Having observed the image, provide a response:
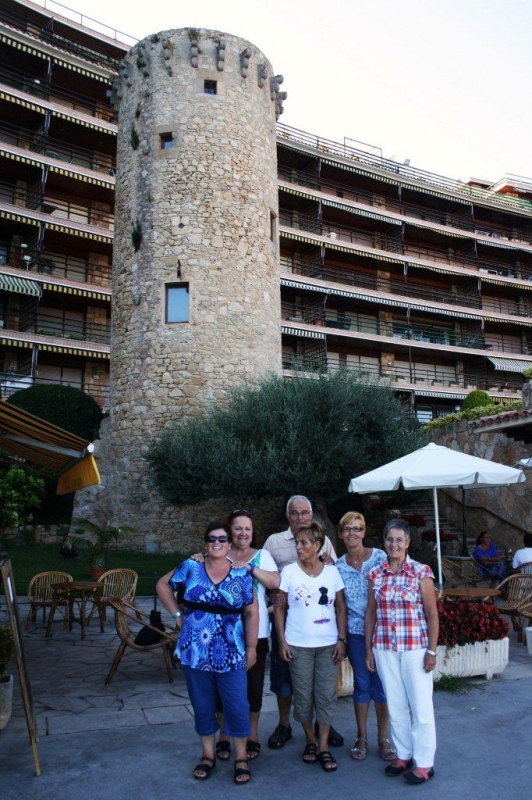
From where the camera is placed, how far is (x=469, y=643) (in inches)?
240

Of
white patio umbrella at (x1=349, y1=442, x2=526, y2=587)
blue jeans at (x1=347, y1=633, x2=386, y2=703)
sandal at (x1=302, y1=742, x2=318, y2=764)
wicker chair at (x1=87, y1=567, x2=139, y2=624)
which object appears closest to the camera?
sandal at (x1=302, y1=742, x2=318, y2=764)

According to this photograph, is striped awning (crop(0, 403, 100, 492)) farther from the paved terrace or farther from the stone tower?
the stone tower

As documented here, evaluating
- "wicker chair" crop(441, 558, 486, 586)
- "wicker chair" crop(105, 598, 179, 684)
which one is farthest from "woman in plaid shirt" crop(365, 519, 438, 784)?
"wicker chair" crop(441, 558, 486, 586)

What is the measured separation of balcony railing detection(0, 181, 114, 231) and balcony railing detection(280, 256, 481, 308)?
9.42 m

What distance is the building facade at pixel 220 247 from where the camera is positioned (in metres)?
16.9

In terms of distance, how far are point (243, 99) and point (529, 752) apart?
17579 millimetres

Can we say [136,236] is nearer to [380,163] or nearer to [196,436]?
[196,436]

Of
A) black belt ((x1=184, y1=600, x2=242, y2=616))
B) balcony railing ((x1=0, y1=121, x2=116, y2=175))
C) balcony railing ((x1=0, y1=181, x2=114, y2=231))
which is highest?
balcony railing ((x1=0, y1=121, x2=116, y2=175))

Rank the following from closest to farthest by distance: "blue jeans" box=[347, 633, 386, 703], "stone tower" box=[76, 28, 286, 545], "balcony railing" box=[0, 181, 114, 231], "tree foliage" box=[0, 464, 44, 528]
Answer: "blue jeans" box=[347, 633, 386, 703]
"tree foliage" box=[0, 464, 44, 528]
"stone tower" box=[76, 28, 286, 545]
"balcony railing" box=[0, 181, 114, 231]

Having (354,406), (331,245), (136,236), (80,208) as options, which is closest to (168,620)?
(354,406)

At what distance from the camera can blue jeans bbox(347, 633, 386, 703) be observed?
14.5 feet

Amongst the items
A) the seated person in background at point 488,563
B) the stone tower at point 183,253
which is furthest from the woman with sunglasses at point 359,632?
the stone tower at point 183,253

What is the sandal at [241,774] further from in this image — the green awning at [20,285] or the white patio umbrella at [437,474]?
the green awning at [20,285]

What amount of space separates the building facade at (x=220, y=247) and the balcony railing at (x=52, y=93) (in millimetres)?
88
